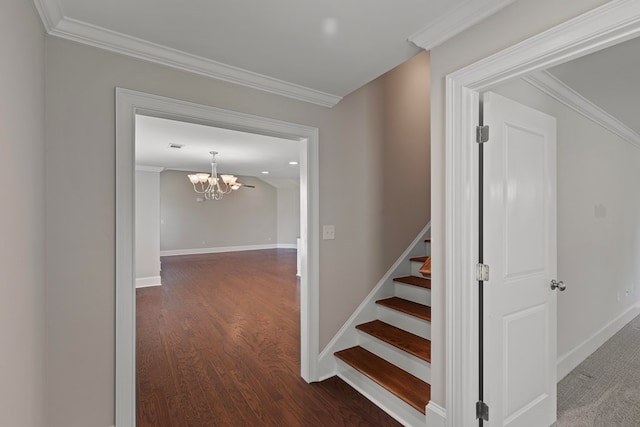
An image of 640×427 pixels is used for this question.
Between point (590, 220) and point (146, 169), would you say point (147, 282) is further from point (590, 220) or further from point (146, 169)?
point (590, 220)

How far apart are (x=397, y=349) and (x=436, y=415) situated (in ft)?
1.99

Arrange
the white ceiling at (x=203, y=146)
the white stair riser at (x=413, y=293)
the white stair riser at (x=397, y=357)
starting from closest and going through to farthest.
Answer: the white stair riser at (x=397, y=357) < the white stair riser at (x=413, y=293) < the white ceiling at (x=203, y=146)

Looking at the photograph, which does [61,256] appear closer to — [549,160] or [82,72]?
[82,72]

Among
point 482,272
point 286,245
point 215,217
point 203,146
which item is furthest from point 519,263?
point 286,245

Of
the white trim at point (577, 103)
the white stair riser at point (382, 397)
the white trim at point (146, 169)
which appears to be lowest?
the white stair riser at point (382, 397)

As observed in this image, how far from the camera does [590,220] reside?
277cm

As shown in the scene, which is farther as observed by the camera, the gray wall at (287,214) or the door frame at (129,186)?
the gray wall at (287,214)

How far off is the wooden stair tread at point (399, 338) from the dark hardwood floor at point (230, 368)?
454 mm

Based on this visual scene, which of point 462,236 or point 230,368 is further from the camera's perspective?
point 230,368

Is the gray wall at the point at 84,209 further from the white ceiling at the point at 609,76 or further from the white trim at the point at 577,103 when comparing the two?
the white ceiling at the point at 609,76

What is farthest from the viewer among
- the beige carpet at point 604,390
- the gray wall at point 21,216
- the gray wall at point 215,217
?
the gray wall at point 215,217

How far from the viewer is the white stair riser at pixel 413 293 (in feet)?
8.75

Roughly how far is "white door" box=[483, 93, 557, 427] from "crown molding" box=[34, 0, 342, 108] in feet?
4.48

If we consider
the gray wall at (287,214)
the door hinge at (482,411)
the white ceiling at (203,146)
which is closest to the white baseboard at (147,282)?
the white ceiling at (203,146)
